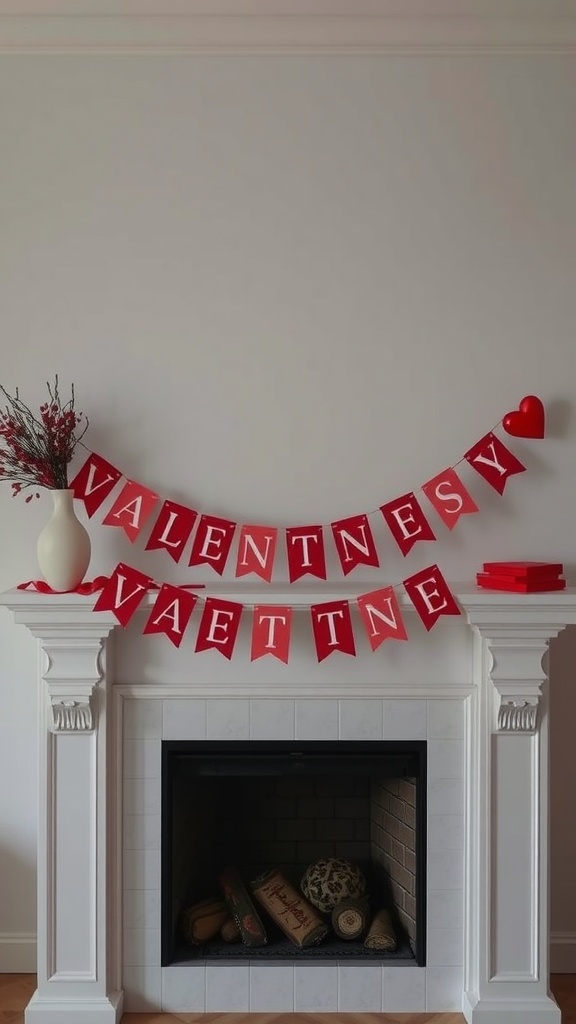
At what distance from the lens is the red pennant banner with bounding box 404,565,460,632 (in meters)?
2.59

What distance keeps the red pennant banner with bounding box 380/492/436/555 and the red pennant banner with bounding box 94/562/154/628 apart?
0.70 metres

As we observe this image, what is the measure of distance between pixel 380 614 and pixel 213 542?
0.52 meters

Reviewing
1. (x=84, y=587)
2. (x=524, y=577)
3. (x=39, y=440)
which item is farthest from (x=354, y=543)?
(x=39, y=440)

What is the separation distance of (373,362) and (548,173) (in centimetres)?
75

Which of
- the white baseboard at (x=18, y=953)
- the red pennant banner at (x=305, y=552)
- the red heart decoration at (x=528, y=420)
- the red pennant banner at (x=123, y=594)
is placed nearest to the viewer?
the red pennant banner at (x=123, y=594)

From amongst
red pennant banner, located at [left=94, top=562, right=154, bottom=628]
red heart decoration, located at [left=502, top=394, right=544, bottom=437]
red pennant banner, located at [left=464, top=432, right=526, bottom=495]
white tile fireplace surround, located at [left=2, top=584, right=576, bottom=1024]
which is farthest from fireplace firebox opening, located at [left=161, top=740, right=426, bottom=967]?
red heart decoration, located at [left=502, top=394, right=544, bottom=437]

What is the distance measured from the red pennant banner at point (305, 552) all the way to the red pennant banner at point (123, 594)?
1.35ft

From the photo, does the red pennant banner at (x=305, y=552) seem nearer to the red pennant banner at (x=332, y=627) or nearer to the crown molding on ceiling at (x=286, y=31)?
the red pennant banner at (x=332, y=627)

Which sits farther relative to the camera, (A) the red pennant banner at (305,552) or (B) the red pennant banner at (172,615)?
(A) the red pennant banner at (305,552)

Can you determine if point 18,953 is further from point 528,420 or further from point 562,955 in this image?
point 528,420

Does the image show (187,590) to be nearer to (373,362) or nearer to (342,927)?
(373,362)

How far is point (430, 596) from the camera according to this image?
8.55ft

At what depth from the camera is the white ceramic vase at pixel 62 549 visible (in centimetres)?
265

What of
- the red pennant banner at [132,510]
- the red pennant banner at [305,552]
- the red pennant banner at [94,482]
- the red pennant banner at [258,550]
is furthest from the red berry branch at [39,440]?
the red pennant banner at [305,552]
